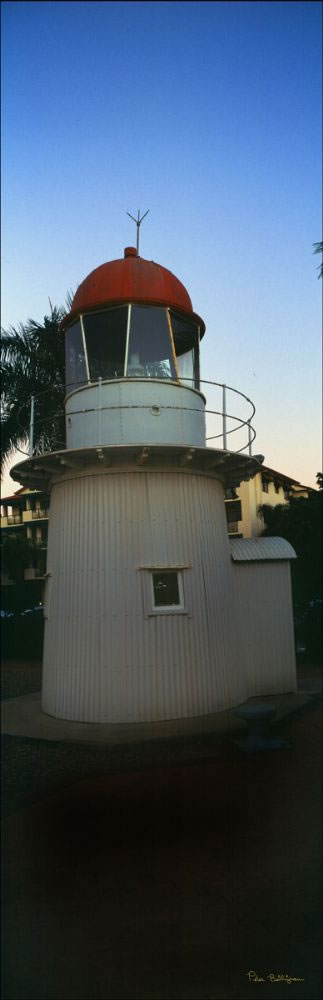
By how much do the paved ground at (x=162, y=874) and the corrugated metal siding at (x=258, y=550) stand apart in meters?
4.81

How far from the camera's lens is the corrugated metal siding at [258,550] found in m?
13.4

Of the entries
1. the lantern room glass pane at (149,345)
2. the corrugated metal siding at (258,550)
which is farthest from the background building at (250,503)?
the lantern room glass pane at (149,345)

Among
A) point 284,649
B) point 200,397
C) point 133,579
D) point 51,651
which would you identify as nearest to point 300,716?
point 284,649

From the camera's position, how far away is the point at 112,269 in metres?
11.9

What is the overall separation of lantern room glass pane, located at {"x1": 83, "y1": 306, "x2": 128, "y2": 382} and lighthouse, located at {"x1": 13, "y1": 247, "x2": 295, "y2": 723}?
21mm

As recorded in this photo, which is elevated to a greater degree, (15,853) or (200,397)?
(200,397)

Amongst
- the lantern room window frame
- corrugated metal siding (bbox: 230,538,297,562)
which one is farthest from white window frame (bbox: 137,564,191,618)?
the lantern room window frame

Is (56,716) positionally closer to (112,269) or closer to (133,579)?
(133,579)

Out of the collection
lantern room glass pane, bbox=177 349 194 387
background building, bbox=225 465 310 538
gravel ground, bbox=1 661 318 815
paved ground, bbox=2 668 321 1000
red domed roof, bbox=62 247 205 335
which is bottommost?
gravel ground, bbox=1 661 318 815

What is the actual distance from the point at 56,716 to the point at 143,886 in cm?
670

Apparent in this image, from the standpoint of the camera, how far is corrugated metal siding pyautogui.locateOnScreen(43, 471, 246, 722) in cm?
1084

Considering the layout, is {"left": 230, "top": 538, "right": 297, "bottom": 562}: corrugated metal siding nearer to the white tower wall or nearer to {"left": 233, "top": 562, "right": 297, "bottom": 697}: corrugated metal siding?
{"left": 233, "top": 562, "right": 297, "bottom": 697}: corrugated metal siding

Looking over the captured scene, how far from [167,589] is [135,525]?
4.40ft

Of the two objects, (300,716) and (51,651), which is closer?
(300,716)
